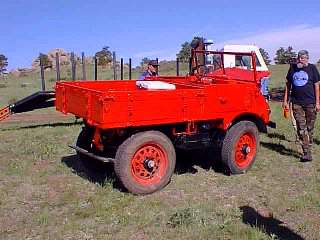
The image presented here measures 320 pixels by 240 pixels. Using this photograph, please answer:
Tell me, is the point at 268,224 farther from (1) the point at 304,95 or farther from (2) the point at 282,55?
(2) the point at 282,55

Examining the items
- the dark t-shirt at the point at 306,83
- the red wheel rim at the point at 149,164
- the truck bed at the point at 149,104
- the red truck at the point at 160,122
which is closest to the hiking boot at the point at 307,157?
the dark t-shirt at the point at 306,83

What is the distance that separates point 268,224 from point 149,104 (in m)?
2.12

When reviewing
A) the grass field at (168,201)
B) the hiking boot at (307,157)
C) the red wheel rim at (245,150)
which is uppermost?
the red wheel rim at (245,150)

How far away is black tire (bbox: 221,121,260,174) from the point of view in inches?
297

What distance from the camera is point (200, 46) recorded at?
36.9 feet

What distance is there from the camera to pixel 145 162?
21.8 ft

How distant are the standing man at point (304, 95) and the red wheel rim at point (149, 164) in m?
2.93

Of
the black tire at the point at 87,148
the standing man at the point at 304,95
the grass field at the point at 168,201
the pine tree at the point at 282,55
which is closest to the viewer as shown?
the grass field at the point at 168,201

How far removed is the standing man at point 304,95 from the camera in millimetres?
8422

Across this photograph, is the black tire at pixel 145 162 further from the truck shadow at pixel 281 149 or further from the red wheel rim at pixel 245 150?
the truck shadow at pixel 281 149

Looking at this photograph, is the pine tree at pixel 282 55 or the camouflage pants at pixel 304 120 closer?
the camouflage pants at pixel 304 120

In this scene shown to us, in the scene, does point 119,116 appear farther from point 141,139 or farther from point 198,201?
point 198,201

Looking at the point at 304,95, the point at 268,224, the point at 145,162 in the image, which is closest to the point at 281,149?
the point at 304,95

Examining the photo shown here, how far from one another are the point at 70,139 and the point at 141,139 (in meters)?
4.39
